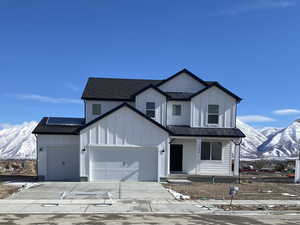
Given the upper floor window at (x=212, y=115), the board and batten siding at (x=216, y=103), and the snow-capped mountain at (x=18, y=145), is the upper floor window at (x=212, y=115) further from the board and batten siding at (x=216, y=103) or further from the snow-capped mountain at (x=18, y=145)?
the snow-capped mountain at (x=18, y=145)

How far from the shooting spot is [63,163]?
1927 centimetres

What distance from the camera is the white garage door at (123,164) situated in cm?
1819

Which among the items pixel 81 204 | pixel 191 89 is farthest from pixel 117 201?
pixel 191 89

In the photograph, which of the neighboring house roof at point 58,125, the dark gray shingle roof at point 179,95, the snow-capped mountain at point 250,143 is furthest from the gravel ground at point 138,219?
the snow-capped mountain at point 250,143

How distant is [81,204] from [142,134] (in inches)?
315

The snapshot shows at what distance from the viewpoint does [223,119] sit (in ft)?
68.9

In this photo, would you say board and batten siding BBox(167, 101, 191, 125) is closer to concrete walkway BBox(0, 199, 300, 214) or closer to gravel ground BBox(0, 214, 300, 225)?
concrete walkway BBox(0, 199, 300, 214)

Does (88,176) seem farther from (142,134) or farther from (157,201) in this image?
(157,201)

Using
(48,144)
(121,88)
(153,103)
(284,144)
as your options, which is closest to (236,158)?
(153,103)

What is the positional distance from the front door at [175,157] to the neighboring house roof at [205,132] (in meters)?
1.34

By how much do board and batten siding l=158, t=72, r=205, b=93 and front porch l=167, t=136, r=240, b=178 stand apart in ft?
13.6

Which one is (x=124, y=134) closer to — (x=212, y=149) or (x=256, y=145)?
(x=212, y=149)

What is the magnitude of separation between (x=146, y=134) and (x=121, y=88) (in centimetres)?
615

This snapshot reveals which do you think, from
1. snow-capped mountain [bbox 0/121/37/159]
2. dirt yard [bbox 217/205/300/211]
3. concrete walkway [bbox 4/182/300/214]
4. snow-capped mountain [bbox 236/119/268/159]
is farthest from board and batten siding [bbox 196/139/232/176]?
snow-capped mountain [bbox 0/121/37/159]
